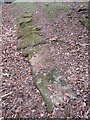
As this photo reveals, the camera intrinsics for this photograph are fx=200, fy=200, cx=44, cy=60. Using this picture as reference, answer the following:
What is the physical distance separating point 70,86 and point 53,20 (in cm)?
353

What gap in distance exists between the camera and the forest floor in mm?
3945

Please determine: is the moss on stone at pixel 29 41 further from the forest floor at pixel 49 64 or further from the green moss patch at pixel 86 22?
the green moss patch at pixel 86 22

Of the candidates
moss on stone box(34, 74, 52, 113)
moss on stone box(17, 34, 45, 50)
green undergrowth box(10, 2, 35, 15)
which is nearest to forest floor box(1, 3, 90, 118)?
moss on stone box(34, 74, 52, 113)

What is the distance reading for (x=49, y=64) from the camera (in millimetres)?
4914

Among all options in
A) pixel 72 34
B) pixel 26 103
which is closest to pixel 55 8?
pixel 72 34

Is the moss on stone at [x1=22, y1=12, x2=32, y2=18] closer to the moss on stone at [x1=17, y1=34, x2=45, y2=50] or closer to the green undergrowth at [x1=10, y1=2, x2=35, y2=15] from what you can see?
the green undergrowth at [x1=10, y1=2, x2=35, y2=15]

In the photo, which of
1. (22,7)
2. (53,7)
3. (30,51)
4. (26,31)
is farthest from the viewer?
(22,7)

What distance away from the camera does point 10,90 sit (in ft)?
15.1

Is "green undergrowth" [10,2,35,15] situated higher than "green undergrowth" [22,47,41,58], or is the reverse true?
"green undergrowth" [10,2,35,15]

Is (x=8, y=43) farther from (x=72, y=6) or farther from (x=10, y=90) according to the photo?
(x=72, y=6)

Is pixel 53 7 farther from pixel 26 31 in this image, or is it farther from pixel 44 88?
pixel 44 88

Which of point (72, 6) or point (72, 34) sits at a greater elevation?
point (72, 6)

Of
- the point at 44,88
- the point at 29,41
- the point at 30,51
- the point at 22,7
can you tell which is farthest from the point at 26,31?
the point at 44,88

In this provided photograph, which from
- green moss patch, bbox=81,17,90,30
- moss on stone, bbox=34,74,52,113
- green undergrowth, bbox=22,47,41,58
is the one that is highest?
green moss patch, bbox=81,17,90,30
